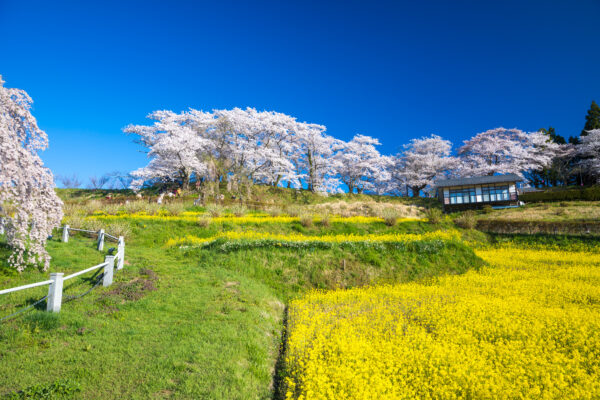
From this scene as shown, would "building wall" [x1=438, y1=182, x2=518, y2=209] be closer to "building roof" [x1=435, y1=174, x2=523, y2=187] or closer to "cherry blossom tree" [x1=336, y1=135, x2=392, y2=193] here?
"building roof" [x1=435, y1=174, x2=523, y2=187]

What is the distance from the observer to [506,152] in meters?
47.2

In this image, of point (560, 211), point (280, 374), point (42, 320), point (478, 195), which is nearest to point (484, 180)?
point (478, 195)

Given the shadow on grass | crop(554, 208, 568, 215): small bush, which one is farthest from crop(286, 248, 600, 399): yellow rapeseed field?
crop(554, 208, 568, 215): small bush

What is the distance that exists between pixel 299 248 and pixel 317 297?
11.7 ft

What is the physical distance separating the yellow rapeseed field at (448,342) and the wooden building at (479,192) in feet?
94.6

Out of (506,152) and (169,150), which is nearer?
(169,150)

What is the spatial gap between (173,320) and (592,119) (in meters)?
69.1

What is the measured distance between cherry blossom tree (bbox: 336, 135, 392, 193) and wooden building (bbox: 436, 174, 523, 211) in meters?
12.7

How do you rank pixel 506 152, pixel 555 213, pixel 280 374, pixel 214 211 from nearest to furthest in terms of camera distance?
pixel 280 374, pixel 214 211, pixel 555 213, pixel 506 152

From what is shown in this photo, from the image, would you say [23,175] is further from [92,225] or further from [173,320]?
[92,225]

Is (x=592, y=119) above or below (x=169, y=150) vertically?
above

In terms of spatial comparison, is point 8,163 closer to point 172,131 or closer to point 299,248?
point 299,248

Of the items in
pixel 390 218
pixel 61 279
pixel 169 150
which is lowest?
pixel 61 279

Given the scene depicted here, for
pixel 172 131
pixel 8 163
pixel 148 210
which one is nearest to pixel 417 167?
pixel 172 131
